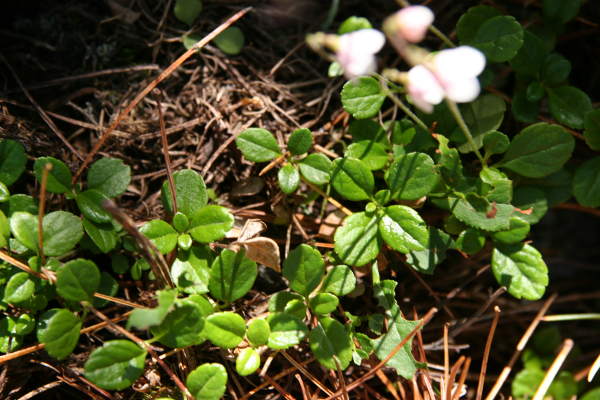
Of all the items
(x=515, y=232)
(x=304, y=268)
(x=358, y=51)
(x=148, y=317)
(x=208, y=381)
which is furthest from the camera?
(x=515, y=232)

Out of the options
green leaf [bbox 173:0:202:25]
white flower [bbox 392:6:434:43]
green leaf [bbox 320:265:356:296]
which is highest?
white flower [bbox 392:6:434:43]

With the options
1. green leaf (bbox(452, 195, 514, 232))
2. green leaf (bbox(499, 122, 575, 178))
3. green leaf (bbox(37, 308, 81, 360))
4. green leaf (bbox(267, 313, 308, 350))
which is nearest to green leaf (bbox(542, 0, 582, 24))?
green leaf (bbox(499, 122, 575, 178))

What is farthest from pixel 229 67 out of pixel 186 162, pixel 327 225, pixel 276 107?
pixel 327 225

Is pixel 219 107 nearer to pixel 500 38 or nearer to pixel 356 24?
pixel 356 24

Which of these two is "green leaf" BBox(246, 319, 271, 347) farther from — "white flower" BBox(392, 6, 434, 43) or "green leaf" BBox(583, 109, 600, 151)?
"green leaf" BBox(583, 109, 600, 151)

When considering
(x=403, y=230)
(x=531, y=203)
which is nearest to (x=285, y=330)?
(x=403, y=230)

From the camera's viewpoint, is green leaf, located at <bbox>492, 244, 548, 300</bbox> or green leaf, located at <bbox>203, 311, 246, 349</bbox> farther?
green leaf, located at <bbox>492, 244, 548, 300</bbox>

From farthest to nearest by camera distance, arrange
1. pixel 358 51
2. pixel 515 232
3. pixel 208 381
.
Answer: pixel 515 232, pixel 208 381, pixel 358 51
